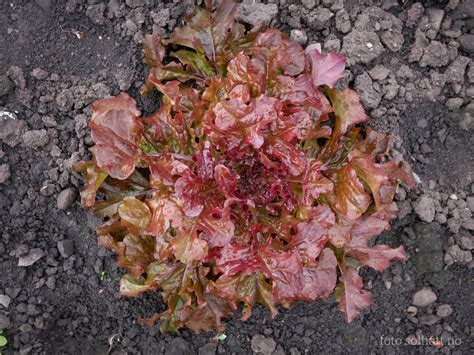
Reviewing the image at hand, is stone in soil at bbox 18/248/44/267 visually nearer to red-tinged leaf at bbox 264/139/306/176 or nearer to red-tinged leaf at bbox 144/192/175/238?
red-tinged leaf at bbox 144/192/175/238

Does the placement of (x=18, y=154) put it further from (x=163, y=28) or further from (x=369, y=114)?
(x=369, y=114)

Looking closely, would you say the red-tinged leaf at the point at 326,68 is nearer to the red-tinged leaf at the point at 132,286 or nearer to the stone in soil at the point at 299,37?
the stone in soil at the point at 299,37

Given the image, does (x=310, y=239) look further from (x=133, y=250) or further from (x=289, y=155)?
(x=133, y=250)

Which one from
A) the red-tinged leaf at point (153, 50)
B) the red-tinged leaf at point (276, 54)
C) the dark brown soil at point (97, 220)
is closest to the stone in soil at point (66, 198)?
the dark brown soil at point (97, 220)

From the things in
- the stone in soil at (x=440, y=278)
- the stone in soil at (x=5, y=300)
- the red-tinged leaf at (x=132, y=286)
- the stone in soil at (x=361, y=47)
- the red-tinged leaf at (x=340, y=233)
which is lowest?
the stone in soil at (x=440, y=278)

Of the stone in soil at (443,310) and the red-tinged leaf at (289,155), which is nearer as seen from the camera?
the red-tinged leaf at (289,155)

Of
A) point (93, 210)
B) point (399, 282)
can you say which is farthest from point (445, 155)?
point (93, 210)

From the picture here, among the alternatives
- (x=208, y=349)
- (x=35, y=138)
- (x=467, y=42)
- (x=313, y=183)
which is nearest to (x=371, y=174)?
(x=313, y=183)
